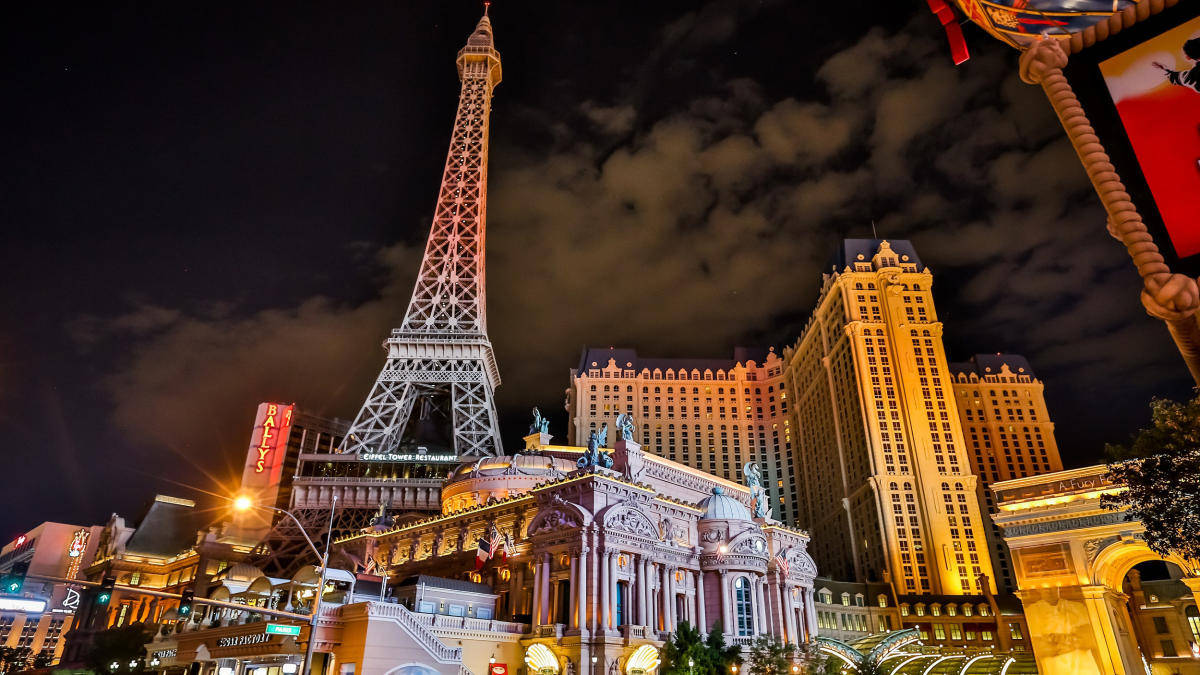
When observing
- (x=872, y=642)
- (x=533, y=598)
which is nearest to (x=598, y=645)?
(x=533, y=598)

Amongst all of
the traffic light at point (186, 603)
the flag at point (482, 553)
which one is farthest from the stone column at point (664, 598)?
the traffic light at point (186, 603)

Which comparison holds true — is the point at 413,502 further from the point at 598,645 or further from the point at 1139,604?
the point at 1139,604

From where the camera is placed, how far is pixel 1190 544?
28141 mm

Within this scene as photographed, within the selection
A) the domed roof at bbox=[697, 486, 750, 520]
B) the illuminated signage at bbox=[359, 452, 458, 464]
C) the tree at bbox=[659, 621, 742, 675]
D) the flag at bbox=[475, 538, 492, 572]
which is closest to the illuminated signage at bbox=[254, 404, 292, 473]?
the illuminated signage at bbox=[359, 452, 458, 464]

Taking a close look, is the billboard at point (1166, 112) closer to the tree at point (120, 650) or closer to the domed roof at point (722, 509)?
the domed roof at point (722, 509)

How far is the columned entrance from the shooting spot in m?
42.1

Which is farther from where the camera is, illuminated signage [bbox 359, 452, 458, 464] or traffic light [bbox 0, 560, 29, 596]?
illuminated signage [bbox 359, 452, 458, 464]

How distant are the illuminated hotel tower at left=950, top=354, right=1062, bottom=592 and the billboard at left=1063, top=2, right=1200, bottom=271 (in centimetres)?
15680

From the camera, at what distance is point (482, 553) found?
59562 millimetres

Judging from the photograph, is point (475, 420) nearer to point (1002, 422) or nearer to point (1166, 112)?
point (1166, 112)

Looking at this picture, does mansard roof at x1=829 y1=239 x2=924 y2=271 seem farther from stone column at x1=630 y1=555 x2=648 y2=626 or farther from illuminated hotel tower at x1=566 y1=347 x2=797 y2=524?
stone column at x1=630 y1=555 x2=648 y2=626

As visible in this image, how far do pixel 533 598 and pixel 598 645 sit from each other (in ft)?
24.0

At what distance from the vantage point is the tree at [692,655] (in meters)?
48.5

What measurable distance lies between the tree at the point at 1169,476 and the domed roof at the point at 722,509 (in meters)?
36.1
